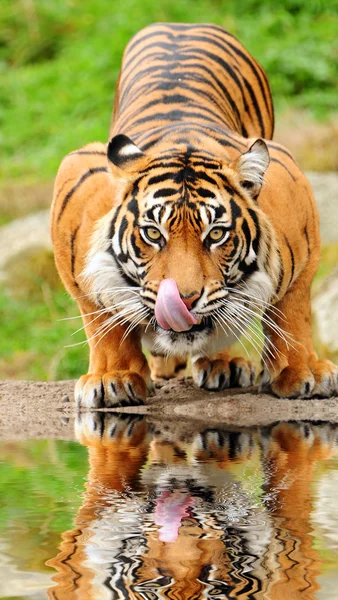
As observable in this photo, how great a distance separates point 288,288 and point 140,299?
0.79m

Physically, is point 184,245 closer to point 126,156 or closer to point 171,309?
point 171,309

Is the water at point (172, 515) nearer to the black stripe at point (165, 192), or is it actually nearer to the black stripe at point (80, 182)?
the black stripe at point (165, 192)

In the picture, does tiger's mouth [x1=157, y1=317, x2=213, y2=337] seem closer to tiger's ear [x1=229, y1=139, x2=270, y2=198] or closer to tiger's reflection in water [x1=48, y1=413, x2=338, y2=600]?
tiger's reflection in water [x1=48, y1=413, x2=338, y2=600]

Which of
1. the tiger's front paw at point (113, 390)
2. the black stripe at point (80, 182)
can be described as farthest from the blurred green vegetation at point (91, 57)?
the tiger's front paw at point (113, 390)

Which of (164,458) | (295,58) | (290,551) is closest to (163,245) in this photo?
(164,458)

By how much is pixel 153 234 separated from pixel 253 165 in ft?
1.68

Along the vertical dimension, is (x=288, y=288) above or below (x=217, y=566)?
above

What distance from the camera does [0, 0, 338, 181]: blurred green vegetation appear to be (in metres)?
11.9

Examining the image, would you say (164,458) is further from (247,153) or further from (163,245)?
(247,153)

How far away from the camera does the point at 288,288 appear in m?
4.62

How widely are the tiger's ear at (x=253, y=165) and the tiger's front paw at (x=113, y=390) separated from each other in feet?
2.92

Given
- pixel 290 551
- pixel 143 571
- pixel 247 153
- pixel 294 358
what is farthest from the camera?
pixel 294 358

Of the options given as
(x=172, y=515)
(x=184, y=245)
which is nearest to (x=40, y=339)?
(x=184, y=245)

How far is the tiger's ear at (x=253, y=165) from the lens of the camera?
4.19 meters
